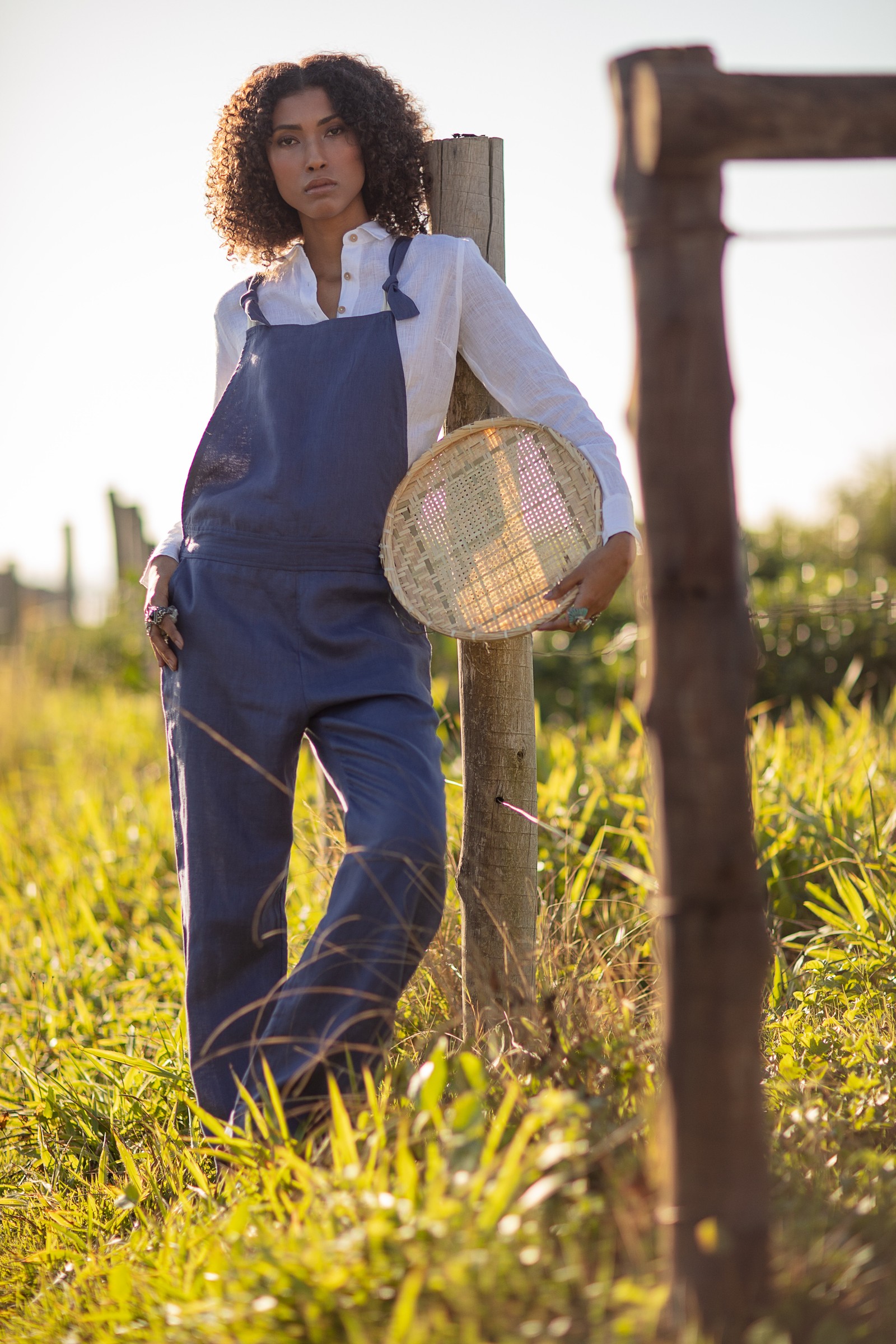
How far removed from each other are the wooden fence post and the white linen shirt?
0.83 metres

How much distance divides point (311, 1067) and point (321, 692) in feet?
2.38

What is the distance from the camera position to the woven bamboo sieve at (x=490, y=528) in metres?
2.51

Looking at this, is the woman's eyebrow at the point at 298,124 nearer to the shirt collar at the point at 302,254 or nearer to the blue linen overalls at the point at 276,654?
the shirt collar at the point at 302,254

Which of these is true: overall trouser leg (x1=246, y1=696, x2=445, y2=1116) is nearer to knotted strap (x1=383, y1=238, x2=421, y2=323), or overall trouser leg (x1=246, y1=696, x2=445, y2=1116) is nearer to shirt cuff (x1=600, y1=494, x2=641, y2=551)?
shirt cuff (x1=600, y1=494, x2=641, y2=551)

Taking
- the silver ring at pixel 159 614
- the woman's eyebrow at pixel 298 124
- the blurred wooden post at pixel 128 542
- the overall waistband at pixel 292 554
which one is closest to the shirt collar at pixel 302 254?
the woman's eyebrow at pixel 298 124

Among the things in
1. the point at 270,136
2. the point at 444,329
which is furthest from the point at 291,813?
the point at 270,136

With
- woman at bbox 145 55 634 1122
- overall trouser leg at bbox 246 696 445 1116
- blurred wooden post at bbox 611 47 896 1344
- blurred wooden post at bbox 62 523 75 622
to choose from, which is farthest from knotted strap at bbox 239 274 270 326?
blurred wooden post at bbox 62 523 75 622

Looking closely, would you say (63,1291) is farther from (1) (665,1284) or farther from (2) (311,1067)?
(1) (665,1284)

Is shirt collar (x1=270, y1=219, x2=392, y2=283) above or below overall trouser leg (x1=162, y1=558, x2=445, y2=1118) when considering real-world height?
above

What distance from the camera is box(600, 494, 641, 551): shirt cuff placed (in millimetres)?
2436

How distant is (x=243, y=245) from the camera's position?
288cm

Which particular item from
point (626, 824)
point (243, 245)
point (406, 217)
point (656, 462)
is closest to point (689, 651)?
point (656, 462)

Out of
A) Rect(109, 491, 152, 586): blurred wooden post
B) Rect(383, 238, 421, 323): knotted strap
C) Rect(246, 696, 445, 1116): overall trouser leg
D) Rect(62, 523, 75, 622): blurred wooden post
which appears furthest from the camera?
Rect(62, 523, 75, 622): blurred wooden post

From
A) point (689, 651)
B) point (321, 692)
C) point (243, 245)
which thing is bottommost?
point (321, 692)
